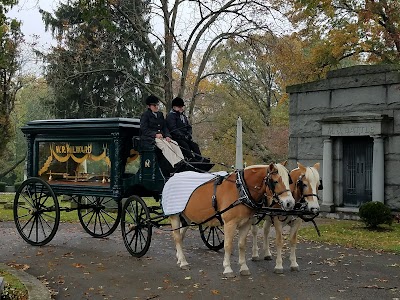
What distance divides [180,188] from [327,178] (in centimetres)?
855

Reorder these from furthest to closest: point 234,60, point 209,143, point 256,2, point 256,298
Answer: point 234,60, point 209,143, point 256,2, point 256,298

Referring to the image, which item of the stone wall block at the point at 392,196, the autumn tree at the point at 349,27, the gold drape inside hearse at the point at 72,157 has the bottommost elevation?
the stone wall block at the point at 392,196

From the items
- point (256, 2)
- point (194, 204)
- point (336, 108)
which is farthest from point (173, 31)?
Result: point (194, 204)

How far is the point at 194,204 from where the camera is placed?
28.4 feet

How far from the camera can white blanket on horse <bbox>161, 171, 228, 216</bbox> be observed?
8.77 m

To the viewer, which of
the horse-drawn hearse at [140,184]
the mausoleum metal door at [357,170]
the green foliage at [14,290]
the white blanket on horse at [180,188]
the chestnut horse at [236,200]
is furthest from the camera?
the mausoleum metal door at [357,170]

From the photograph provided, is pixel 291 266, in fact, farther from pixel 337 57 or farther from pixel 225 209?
pixel 337 57

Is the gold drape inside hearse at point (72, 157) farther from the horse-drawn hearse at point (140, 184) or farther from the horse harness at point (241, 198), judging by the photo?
the horse harness at point (241, 198)

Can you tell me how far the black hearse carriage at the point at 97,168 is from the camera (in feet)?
31.7

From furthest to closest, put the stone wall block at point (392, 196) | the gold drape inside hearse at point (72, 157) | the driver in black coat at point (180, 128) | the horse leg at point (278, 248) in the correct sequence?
the stone wall block at point (392, 196), the gold drape inside hearse at point (72, 157), the driver in black coat at point (180, 128), the horse leg at point (278, 248)

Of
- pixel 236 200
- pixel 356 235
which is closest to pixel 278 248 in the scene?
pixel 236 200

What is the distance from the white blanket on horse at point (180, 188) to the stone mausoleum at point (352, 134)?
312 inches

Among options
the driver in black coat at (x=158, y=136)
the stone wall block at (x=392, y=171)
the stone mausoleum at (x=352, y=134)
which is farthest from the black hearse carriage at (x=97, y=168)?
the stone wall block at (x=392, y=171)

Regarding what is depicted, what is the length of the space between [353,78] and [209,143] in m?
21.4
